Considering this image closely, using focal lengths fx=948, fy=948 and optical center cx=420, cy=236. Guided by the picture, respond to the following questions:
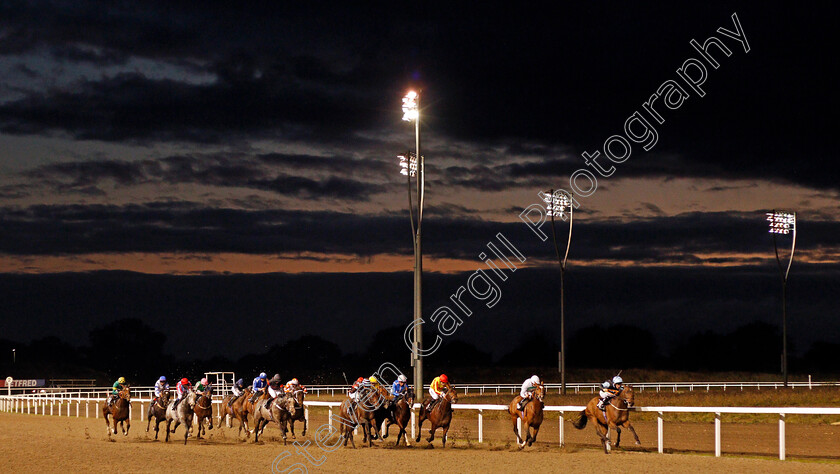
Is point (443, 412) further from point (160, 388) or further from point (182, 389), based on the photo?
point (160, 388)

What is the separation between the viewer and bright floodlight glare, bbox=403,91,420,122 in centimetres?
2203

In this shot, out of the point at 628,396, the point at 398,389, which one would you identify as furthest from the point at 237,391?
the point at 628,396

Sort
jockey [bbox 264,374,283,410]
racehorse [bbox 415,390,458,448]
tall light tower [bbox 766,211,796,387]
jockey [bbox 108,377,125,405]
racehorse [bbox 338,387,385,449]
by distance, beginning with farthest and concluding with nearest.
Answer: tall light tower [bbox 766,211,796,387]
jockey [bbox 108,377,125,405]
jockey [bbox 264,374,283,410]
racehorse [bbox 338,387,385,449]
racehorse [bbox 415,390,458,448]

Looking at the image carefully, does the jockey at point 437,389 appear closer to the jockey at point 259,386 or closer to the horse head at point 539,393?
the horse head at point 539,393

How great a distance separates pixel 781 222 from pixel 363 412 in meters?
27.5

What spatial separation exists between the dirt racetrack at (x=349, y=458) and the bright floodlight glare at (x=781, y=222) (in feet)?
68.4

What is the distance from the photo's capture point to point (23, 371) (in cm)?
8112

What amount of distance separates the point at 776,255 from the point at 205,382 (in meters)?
26.4

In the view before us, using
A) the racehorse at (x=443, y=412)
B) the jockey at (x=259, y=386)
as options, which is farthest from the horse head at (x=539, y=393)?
the jockey at (x=259, y=386)

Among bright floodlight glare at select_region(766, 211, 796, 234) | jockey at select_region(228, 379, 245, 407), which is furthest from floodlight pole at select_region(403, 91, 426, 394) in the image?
bright floodlight glare at select_region(766, 211, 796, 234)

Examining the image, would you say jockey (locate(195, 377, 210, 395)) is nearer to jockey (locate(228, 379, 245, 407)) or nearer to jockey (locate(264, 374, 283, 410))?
jockey (locate(228, 379, 245, 407))

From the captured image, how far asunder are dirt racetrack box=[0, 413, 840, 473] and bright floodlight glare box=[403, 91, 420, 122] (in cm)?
765

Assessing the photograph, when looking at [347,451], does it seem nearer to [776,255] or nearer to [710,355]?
[776,255]

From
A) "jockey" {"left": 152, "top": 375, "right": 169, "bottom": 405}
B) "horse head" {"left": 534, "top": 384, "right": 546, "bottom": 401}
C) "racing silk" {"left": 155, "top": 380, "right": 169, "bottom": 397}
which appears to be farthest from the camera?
"racing silk" {"left": 155, "top": 380, "right": 169, "bottom": 397}
